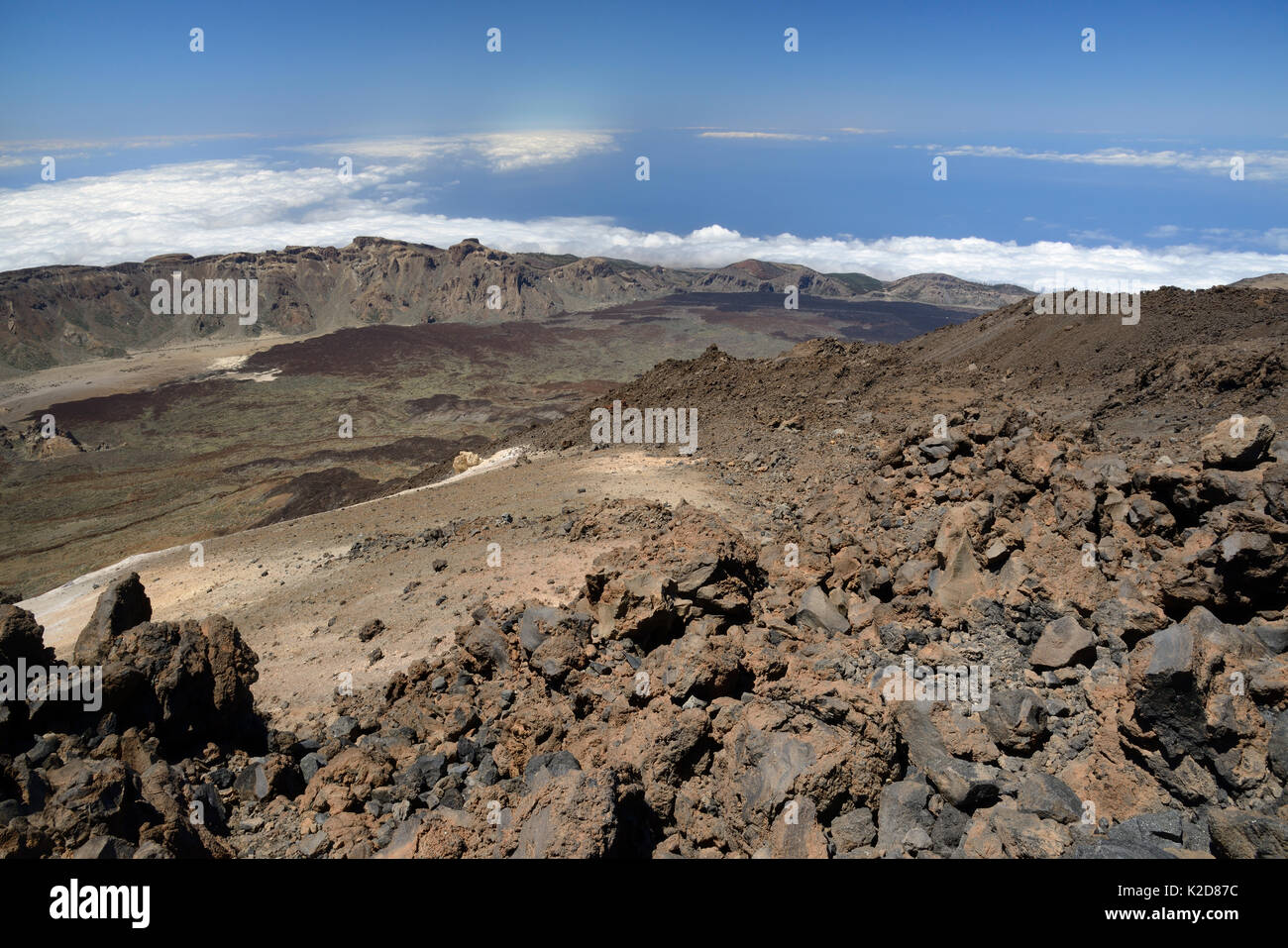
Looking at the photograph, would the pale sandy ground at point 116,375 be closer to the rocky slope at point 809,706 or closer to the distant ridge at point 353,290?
the distant ridge at point 353,290

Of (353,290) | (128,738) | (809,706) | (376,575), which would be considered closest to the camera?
(128,738)

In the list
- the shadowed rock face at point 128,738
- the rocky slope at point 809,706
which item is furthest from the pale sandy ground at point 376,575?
the shadowed rock face at point 128,738

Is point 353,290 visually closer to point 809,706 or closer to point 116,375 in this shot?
point 116,375

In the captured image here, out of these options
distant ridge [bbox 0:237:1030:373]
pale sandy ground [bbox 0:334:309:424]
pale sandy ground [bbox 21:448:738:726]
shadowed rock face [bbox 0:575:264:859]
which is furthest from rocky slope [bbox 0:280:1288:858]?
distant ridge [bbox 0:237:1030:373]

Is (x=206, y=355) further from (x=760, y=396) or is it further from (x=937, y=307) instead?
(x=937, y=307)

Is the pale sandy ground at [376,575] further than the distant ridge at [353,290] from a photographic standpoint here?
No

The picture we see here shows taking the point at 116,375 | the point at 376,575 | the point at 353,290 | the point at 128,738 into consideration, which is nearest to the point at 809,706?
the point at 128,738

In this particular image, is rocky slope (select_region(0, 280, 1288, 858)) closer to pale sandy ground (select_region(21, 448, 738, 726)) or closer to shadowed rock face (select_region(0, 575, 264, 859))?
shadowed rock face (select_region(0, 575, 264, 859))
